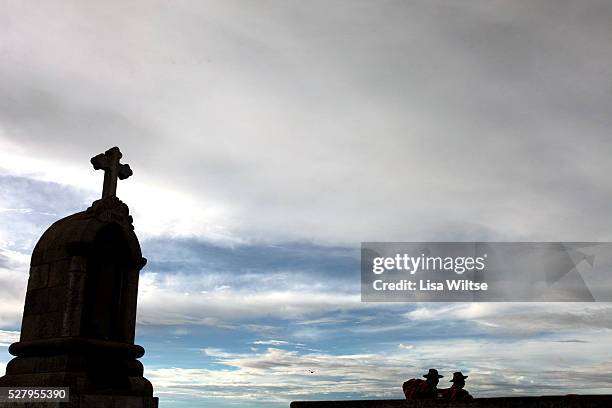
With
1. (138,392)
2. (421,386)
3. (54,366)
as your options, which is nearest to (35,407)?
(54,366)

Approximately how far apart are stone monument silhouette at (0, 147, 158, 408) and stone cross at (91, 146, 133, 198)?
0.03 meters

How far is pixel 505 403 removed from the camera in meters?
7.71

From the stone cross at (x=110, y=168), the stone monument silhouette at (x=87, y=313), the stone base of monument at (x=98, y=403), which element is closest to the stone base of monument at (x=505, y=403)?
the stone base of monument at (x=98, y=403)

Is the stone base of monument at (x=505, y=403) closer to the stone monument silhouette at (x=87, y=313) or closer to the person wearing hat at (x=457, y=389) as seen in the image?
the person wearing hat at (x=457, y=389)

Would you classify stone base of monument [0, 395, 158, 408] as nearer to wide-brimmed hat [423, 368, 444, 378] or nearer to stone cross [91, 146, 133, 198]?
stone cross [91, 146, 133, 198]

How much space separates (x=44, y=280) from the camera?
12539 mm

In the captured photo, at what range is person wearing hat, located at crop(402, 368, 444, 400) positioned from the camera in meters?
9.41

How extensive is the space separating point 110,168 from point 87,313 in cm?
372

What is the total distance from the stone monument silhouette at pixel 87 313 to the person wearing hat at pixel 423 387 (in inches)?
246

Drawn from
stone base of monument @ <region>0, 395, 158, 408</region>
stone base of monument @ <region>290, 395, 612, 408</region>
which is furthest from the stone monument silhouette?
stone base of monument @ <region>290, 395, 612, 408</region>

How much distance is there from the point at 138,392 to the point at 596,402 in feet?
30.7

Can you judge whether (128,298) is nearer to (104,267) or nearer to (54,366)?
(104,267)

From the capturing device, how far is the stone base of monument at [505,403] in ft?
22.9

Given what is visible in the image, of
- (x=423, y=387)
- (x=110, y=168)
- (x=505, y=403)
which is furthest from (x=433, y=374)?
(x=110, y=168)
